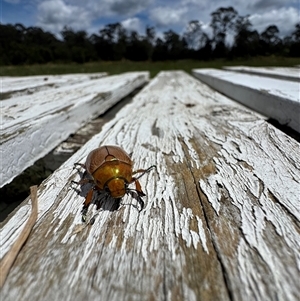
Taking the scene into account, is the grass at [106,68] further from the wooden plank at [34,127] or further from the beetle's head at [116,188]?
the beetle's head at [116,188]

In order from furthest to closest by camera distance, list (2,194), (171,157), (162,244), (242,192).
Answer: (2,194)
(171,157)
(242,192)
(162,244)

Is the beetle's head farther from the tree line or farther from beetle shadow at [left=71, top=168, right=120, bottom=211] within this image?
the tree line

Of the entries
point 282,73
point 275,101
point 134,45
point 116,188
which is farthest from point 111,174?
point 134,45

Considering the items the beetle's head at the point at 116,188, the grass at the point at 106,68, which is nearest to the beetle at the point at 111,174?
the beetle's head at the point at 116,188

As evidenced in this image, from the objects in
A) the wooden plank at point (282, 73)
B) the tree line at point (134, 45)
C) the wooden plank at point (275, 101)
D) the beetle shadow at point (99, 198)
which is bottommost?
the tree line at point (134, 45)

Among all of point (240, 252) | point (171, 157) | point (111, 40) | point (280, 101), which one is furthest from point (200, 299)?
point (111, 40)

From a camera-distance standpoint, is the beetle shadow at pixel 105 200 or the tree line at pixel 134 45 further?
the tree line at pixel 134 45

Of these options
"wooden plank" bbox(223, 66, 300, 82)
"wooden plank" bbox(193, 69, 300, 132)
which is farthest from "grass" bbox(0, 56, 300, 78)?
"wooden plank" bbox(193, 69, 300, 132)

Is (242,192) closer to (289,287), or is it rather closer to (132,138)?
(289,287)
